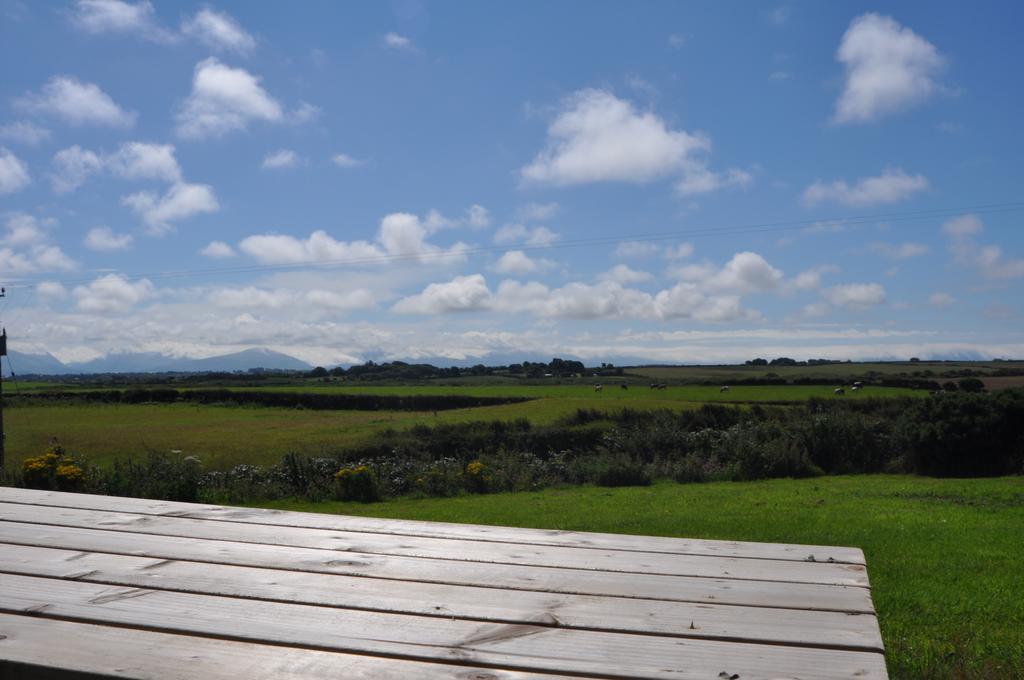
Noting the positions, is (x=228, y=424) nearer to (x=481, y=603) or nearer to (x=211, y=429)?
(x=211, y=429)

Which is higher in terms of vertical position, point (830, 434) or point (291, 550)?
point (291, 550)

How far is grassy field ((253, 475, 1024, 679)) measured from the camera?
5.50m

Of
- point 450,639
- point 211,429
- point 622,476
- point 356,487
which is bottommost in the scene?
point 622,476

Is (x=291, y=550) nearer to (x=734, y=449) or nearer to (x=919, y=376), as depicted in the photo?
(x=734, y=449)

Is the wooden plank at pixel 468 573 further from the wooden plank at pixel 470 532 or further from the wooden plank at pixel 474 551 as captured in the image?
the wooden plank at pixel 470 532

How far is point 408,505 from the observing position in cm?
1534

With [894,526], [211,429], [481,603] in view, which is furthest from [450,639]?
[211,429]

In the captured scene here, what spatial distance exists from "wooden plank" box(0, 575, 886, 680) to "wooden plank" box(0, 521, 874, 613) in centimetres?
31

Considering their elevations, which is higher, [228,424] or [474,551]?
[474,551]

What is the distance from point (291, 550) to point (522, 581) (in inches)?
31.1

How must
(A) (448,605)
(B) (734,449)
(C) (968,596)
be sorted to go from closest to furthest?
(A) (448,605), (C) (968,596), (B) (734,449)

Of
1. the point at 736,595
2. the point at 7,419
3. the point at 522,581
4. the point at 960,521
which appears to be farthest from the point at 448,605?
the point at 7,419

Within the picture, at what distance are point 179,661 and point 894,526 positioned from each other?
10917 mm

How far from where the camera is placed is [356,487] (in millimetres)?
16844
